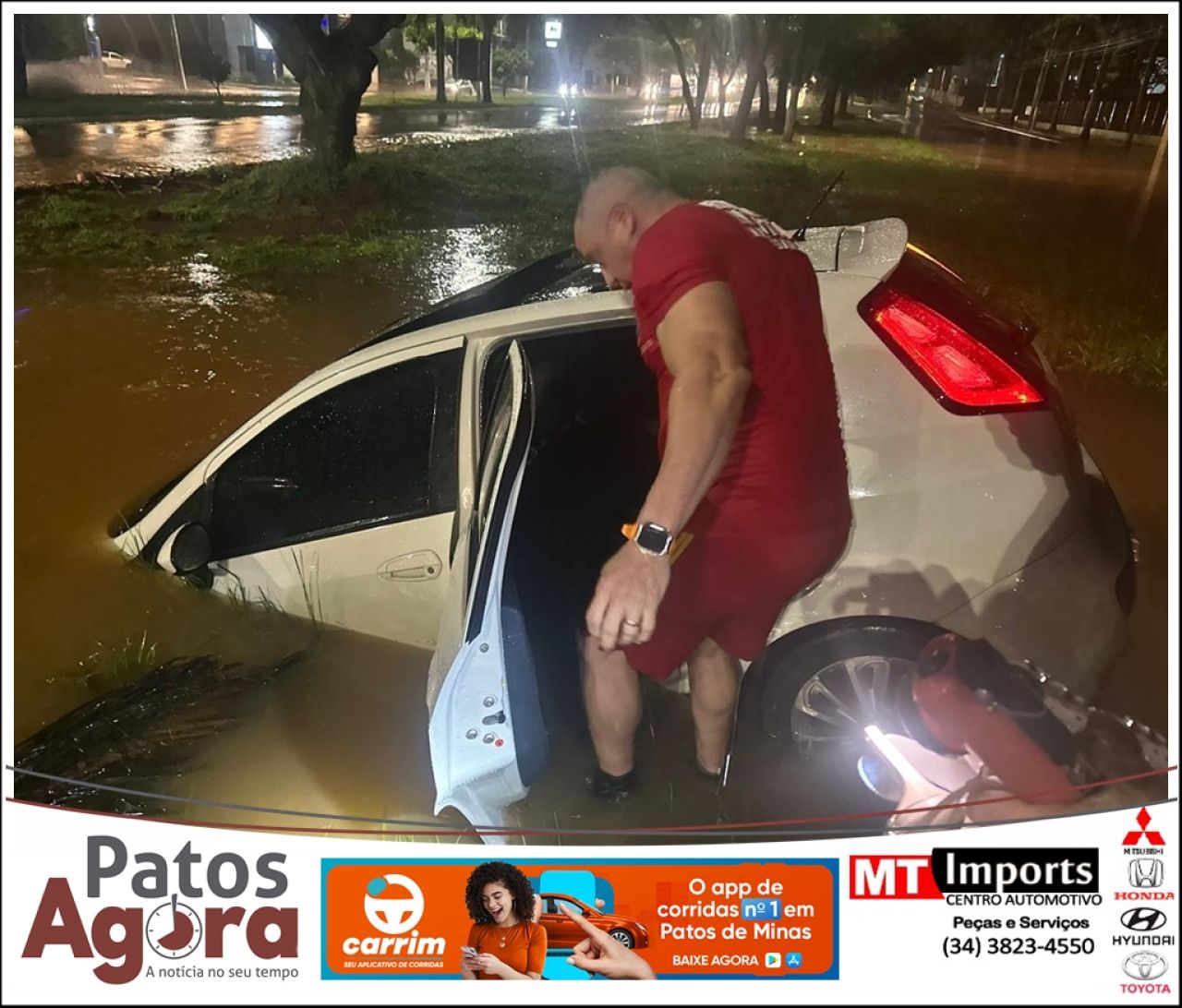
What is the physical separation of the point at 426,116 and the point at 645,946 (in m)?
1.54

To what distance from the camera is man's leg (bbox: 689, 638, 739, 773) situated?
1.22m

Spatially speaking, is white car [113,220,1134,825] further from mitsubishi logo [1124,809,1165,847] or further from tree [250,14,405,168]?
tree [250,14,405,168]

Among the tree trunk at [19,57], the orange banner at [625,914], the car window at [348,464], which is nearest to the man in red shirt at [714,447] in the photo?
the orange banner at [625,914]

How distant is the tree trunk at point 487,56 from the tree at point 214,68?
18.1 inches

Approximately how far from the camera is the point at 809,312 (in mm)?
1079

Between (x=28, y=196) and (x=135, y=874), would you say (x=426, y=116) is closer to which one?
(x=28, y=196)

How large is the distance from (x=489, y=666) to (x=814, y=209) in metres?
0.98

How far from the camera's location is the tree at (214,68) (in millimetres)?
1213

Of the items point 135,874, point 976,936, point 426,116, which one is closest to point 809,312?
point 426,116

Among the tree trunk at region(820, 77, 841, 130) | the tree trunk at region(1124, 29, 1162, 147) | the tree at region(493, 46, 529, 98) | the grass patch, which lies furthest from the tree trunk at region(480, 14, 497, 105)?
the grass patch

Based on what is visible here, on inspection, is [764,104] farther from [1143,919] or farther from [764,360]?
[1143,919]

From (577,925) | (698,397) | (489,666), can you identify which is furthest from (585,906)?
(698,397)

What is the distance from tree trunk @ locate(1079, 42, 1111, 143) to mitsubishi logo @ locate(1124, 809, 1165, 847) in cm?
115

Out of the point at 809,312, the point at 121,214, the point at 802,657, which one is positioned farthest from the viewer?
the point at 121,214
